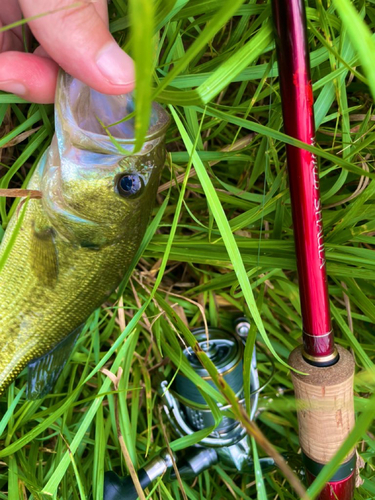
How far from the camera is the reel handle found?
1551mm

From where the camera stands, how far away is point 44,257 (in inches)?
56.8

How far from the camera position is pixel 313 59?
1.37 m

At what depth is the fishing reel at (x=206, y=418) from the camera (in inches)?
64.2

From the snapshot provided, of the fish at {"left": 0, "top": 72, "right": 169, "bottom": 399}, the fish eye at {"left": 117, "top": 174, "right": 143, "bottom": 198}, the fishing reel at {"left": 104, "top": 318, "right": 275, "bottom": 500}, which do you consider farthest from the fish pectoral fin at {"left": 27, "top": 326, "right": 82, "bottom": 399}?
the fish eye at {"left": 117, "top": 174, "right": 143, "bottom": 198}

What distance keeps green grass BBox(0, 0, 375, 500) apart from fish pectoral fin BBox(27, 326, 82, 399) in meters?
0.08

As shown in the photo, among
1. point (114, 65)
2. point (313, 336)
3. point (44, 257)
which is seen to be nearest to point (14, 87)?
point (114, 65)

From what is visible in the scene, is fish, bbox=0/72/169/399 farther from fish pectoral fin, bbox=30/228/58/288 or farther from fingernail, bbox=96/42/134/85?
fingernail, bbox=96/42/134/85

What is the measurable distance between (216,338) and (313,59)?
1050 mm

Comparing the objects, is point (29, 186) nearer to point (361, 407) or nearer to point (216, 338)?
point (216, 338)

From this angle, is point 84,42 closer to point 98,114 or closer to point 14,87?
point 98,114

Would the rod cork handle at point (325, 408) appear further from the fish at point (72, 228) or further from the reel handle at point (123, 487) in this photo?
the fish at point (72, 228)

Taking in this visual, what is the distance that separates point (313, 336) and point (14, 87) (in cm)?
115

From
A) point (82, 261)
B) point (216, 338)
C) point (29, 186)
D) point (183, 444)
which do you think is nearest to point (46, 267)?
point (82, 261)

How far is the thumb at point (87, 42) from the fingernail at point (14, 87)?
0.70 feet
